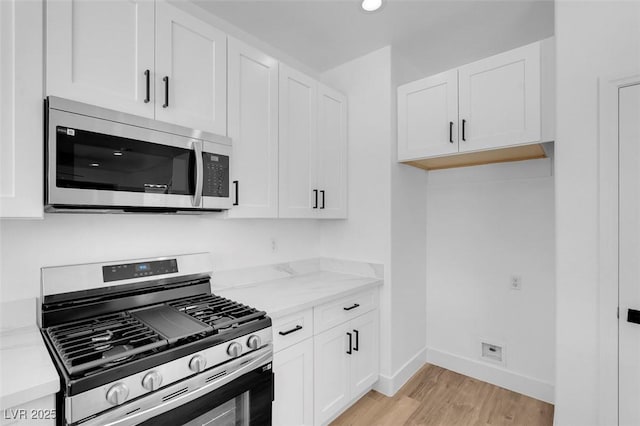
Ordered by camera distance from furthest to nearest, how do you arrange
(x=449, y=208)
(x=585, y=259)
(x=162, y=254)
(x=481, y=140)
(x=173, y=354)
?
(x=449, y=208)
(x=481, y=140)
(x=162, y=254)
(x=585, y=259)
(x=173, y=354)

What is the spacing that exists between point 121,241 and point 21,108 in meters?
0.73

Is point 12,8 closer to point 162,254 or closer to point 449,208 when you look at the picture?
point 162,254

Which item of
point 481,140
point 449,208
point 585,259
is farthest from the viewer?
point 449,208

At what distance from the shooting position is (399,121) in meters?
2.50

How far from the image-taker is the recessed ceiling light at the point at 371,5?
1.95m

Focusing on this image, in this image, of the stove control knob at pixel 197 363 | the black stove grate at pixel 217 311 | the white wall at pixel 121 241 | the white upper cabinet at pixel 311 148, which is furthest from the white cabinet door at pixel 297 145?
the stove control knob at pixel 197 363

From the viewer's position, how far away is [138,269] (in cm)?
164

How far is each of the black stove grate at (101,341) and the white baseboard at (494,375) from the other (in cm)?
251

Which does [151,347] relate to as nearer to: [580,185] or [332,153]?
[332,153]

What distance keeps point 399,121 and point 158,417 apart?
7.59 ft

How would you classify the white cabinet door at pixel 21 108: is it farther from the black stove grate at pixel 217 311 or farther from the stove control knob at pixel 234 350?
the stove control knob at pixel 234 350

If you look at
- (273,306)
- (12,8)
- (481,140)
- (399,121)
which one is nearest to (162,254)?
(273,306)

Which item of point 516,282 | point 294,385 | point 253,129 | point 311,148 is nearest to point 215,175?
point 253,129

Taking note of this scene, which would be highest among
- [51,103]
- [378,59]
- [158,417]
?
[378,59]
